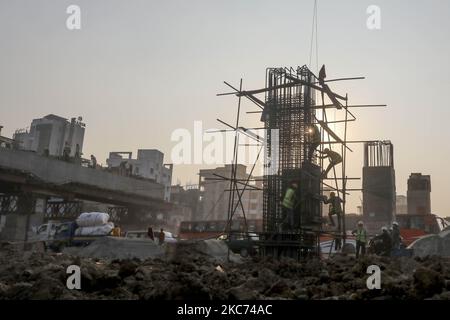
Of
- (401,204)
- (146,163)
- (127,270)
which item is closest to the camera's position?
(127,270)

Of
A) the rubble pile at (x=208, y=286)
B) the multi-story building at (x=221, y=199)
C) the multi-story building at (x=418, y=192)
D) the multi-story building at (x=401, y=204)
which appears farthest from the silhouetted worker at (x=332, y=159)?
the multi-story building at (x=401, y=204)

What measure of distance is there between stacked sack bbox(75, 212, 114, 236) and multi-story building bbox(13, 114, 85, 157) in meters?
35.3

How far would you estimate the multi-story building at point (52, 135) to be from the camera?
58125 mm

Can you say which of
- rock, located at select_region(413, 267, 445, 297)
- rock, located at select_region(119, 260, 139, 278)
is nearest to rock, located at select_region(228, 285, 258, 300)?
rock, located at select_region(413, 267, 445, 297)

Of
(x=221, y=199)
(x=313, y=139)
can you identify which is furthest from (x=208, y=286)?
(x=221, y=199)

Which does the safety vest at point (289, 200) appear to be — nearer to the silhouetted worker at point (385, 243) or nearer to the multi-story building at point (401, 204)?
the silhouetted worker at point (385, 243)

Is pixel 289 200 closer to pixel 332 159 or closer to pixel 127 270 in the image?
pixel 332 159

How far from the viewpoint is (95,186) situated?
42.9 meters

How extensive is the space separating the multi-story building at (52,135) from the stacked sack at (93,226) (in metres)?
35.3

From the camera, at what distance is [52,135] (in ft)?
191

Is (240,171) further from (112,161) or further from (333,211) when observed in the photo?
(333,211)

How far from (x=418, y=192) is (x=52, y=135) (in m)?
44.6

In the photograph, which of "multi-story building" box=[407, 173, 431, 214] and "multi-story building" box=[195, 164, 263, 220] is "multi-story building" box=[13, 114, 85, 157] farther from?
"multi-story building" box=[407, 173, 431, 214]

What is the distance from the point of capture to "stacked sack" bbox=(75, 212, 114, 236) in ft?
76.7
